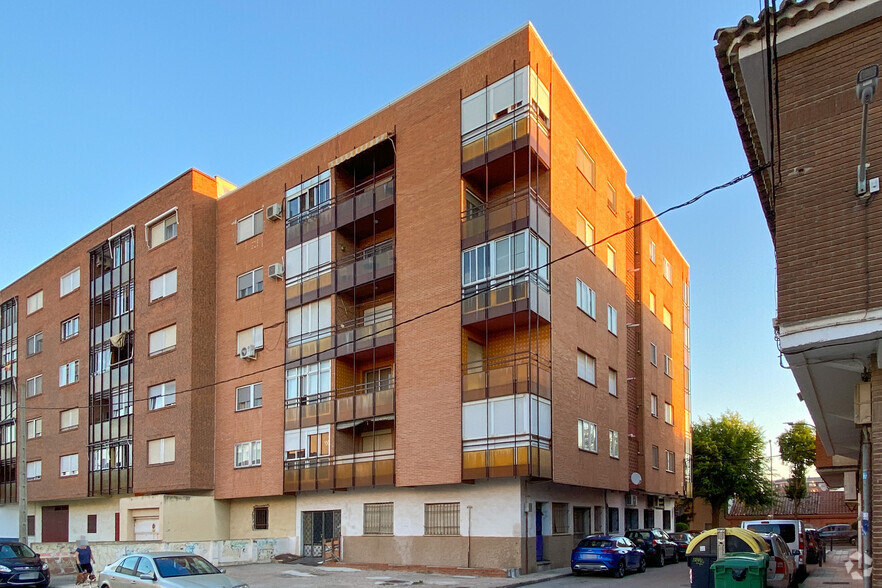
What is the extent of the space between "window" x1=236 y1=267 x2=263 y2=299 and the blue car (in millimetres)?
17221

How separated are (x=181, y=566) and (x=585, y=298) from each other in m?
18.2

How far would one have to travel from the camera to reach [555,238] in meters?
27.6

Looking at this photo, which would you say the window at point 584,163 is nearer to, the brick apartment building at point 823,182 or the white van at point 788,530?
the white van at point 788,530

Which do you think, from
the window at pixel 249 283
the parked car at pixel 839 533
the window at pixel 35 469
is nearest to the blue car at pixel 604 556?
the window at pixel 249 283

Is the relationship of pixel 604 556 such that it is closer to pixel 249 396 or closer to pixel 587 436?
pixel 587 436

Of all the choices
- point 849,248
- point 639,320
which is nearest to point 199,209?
point 639,320

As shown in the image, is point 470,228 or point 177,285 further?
point 177,285

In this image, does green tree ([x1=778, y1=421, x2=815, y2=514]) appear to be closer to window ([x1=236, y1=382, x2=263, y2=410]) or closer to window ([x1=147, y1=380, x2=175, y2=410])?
window ([x1=236, y1=382, x2=263, y2=410])

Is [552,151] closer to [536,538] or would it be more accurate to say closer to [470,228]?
[470,228]

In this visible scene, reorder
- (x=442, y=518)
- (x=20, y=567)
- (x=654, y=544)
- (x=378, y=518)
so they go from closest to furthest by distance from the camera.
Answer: (x=20, y=567)
(x=442, y=518)
(x=378, y=518)
(x=654, y=544)

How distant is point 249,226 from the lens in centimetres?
3569

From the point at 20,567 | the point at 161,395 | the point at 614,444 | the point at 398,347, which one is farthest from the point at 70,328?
the point at 614,444

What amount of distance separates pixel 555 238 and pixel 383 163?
8.07 metres

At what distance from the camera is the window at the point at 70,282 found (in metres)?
44.5
